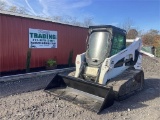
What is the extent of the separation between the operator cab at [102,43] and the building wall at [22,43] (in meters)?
4.54

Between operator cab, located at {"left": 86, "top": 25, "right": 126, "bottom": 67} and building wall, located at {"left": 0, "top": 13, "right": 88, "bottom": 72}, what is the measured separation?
4540 mm

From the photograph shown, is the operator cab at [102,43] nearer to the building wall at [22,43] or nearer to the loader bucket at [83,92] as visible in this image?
the loader bucket at [83,92]

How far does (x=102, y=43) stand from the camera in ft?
20.9

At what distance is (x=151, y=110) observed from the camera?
18.2 feet

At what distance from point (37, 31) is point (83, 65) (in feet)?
16.5

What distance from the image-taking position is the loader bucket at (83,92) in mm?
5152

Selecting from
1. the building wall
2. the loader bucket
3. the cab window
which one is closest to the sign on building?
the building wall

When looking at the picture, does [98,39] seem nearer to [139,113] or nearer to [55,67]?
[139,113]

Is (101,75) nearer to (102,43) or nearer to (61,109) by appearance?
(102,43)

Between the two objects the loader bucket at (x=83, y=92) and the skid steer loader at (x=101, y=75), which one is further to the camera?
the skid steer loader at (x=101, y=75)

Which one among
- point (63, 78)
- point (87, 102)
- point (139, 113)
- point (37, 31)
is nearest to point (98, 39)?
point (63, 78)

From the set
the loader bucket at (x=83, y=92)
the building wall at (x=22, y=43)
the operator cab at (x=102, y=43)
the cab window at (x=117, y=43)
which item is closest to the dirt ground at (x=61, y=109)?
the loader bucket at (x=83, y=92)

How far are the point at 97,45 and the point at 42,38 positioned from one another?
5.29 meters

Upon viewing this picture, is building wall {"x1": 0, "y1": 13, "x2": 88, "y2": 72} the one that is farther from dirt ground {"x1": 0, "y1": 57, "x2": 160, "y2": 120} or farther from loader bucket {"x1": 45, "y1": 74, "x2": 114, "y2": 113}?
loader bucket {"x1": 45, "y1": 74, "x2": 114, "y2": 113}
